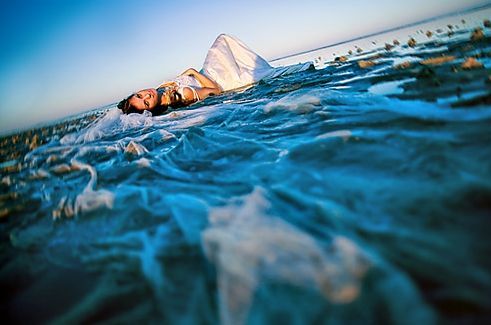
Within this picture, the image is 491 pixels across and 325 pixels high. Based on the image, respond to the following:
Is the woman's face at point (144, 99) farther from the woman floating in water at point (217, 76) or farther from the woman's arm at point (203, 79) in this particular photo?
the woman's arm at point (203, 79)

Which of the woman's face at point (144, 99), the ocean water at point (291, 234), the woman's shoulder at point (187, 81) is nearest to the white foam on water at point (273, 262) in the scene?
the ocean water at point (291, 234)

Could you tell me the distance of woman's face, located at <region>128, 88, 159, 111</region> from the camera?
7762mm

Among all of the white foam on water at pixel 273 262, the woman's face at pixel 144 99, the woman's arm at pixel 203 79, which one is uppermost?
the woman's arm at pixel 203 79

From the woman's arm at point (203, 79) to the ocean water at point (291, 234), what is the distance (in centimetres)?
830

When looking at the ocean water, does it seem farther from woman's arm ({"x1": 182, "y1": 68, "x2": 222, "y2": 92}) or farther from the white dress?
woman's arm ({"x1": 182, "y1": 68, "x2": 222, "y2": 92})

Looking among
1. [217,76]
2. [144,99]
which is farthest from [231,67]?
[144,99]

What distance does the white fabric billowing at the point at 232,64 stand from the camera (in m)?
10.1

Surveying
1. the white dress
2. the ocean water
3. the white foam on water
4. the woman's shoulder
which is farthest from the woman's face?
the white foam on water

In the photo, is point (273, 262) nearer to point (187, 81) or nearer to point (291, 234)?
point (291, 234)

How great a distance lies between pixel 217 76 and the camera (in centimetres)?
1062

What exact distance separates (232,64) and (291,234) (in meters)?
10.3

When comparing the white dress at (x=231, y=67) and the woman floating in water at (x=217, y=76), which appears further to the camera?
the white dress at (x=231, y=67)

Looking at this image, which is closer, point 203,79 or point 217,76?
point 203,79

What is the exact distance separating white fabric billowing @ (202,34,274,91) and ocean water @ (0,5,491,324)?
8.51 m
